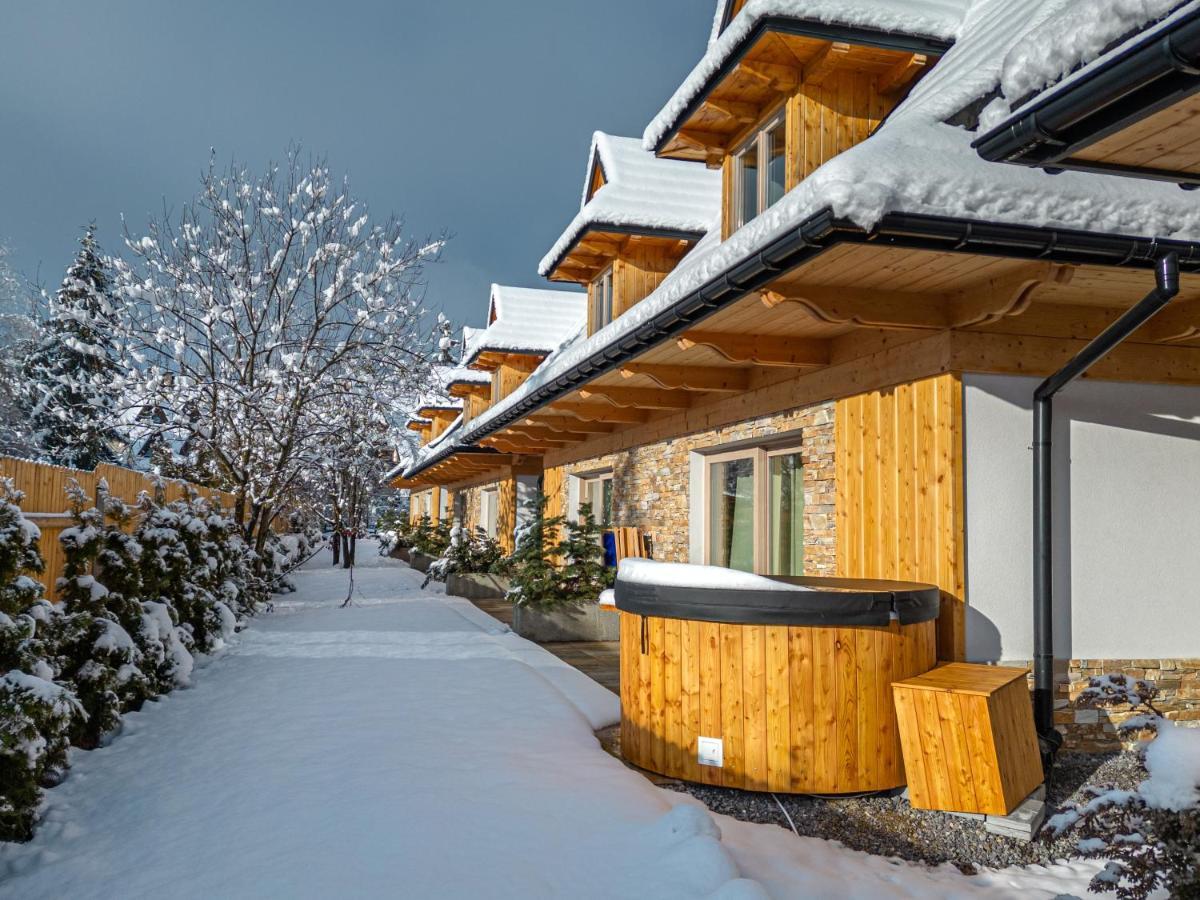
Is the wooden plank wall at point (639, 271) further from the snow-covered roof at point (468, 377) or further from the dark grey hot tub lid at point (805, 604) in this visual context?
the snow-covered roof at point (468, 377)

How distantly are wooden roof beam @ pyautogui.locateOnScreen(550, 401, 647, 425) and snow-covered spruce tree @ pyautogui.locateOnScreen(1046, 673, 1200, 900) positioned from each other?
7.99 meters

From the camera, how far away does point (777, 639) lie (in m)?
4.48

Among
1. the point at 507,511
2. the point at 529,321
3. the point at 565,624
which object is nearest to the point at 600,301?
the point at 565,624

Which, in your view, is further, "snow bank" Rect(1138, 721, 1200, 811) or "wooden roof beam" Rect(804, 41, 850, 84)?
"wooden roof beam" Rect(804, 41, 850, 84)

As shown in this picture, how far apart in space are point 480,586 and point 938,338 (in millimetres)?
11375

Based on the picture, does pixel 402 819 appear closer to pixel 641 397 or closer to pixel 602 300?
pixel 641 397

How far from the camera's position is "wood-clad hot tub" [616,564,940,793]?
445cm

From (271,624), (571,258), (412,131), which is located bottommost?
(271,624)

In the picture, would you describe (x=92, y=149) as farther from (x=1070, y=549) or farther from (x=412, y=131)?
(x=1070, y=549)

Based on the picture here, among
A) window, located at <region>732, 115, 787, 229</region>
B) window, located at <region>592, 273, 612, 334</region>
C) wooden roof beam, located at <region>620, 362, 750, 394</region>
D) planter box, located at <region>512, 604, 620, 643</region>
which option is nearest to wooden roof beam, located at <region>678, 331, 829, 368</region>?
wooden roof beam, located at <region>620, 362, 750, 394</region>

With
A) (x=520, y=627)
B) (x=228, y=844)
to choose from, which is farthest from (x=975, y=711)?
(x=520, y=627)

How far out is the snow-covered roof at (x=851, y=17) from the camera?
225 inches

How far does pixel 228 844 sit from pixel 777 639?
2820 mm

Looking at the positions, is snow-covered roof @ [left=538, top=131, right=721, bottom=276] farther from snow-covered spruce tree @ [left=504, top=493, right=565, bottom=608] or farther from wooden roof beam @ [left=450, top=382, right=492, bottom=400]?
wooden roof beam @ [left=450, top=382, right=492, bottom=400]
